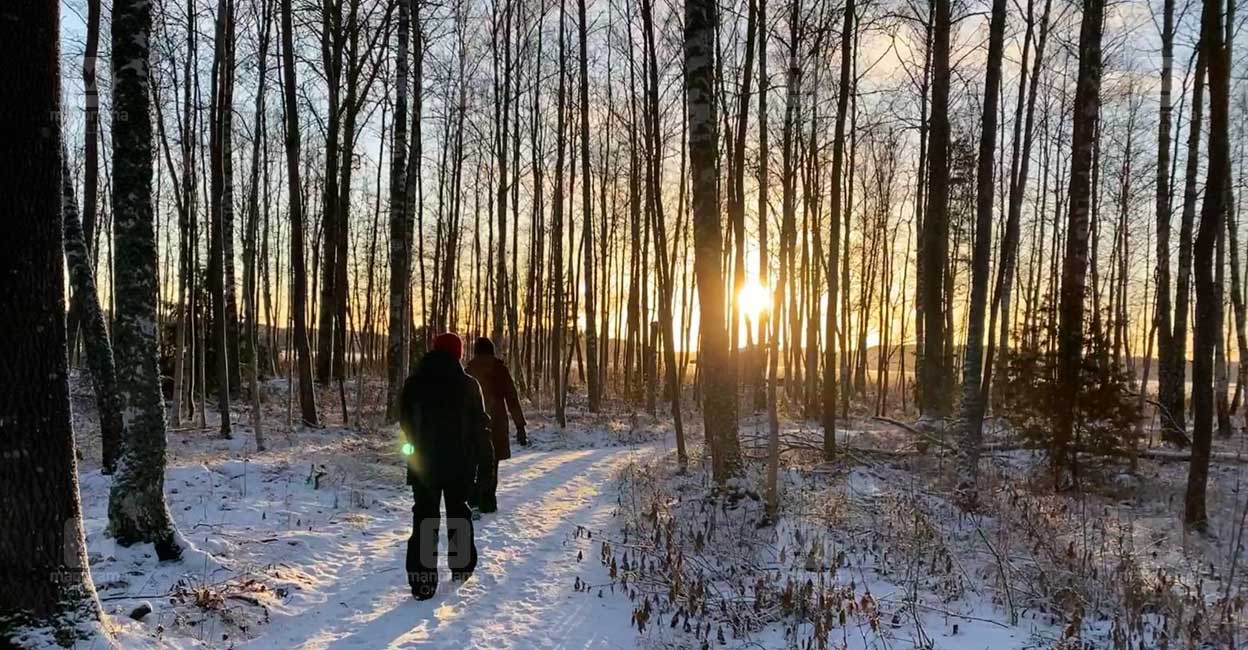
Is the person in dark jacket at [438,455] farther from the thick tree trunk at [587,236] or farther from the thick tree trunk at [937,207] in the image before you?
the thick tree trunk at [587,236]

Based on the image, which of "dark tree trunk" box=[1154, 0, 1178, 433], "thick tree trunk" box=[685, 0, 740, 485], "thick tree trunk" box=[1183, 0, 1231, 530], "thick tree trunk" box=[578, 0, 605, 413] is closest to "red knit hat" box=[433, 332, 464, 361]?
"thick tree trunk" box=[685, 0, 740, 485]

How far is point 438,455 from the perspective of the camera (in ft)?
17.4

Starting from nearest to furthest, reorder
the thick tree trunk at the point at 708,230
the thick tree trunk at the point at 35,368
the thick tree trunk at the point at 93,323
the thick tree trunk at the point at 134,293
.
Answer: the thick tree trunk at the point at 35,368 → the thick tree trunk at the point at 134,293 → the thick tree trunk at the point at 93,323 → the thick tree trunk at the point at 708,230

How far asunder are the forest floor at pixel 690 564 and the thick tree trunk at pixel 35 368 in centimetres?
64

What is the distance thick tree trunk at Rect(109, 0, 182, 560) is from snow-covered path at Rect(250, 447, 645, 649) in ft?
3.89

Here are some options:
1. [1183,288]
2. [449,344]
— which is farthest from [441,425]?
[1183,288]

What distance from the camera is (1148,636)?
4.52 m

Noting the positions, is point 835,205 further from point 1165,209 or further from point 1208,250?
point 1165,209

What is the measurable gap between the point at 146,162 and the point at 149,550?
2.99 meters

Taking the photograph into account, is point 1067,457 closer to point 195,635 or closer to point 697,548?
point 697,548

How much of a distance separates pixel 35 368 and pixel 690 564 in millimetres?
4799

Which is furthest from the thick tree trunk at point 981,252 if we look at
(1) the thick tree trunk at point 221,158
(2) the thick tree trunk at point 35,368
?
(1) the thick tree trunk at point 221,158

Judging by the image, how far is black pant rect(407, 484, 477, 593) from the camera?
204 inches

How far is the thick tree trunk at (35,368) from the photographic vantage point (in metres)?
3.15
